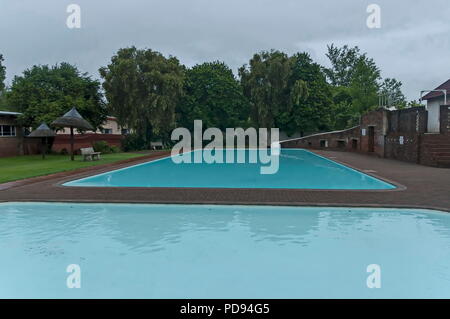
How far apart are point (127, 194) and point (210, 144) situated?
33.0 meters

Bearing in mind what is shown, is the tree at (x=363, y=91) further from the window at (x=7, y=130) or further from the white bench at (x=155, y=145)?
the window at (x=7, y=130)

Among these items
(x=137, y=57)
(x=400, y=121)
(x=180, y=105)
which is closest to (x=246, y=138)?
(x=180, y=105)

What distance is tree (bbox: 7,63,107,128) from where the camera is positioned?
26.5m

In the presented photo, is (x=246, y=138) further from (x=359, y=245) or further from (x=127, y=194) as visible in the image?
(x=359, y=245)

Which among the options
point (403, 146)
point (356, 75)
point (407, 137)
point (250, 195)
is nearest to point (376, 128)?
point (403, 146)

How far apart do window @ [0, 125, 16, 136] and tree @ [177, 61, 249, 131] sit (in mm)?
18837

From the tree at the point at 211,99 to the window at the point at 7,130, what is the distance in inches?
742

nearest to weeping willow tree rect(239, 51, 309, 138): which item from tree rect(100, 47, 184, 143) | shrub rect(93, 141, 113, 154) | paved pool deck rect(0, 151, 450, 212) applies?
tree rect(100, 47, 184, 143)

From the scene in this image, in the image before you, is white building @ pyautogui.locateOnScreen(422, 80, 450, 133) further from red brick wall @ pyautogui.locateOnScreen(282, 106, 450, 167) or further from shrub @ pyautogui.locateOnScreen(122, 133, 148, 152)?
shrub @ pyautogui.locateOnScreen(122, 133, 148, 152)

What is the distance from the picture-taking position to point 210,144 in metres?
43.9

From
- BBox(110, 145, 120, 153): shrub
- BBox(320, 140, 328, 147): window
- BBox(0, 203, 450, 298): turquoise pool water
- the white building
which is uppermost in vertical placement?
the white building

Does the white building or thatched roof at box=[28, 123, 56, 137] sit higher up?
the white building

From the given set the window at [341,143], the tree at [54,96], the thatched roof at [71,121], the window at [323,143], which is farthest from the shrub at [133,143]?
the window at [341,143]
